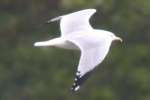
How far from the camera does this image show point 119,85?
960cm

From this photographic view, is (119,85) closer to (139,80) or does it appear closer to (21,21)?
(139,80)

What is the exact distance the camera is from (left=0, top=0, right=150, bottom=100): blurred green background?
367 inches

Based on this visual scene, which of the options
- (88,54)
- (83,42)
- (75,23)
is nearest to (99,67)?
(75,23)

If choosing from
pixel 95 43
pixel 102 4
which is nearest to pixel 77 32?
pixel 95 43

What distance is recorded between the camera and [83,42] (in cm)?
499

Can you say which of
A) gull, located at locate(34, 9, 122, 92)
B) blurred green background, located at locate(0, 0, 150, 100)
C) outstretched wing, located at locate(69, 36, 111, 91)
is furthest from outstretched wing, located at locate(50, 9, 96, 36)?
blurred green background, located at locate(0, 0, 150, 100)

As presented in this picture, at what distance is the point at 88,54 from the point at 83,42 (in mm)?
155

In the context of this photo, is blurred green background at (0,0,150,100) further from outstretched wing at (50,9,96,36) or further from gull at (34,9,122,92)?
gull at (34,9,122,92)

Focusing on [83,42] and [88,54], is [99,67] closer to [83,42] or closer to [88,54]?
[83,42]

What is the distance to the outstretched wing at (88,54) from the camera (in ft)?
15.3

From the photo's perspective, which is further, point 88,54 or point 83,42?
point 83,42

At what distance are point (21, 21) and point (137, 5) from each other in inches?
53.1

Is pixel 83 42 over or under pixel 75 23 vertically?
over

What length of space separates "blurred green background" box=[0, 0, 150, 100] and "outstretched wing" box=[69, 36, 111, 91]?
4.11 m
